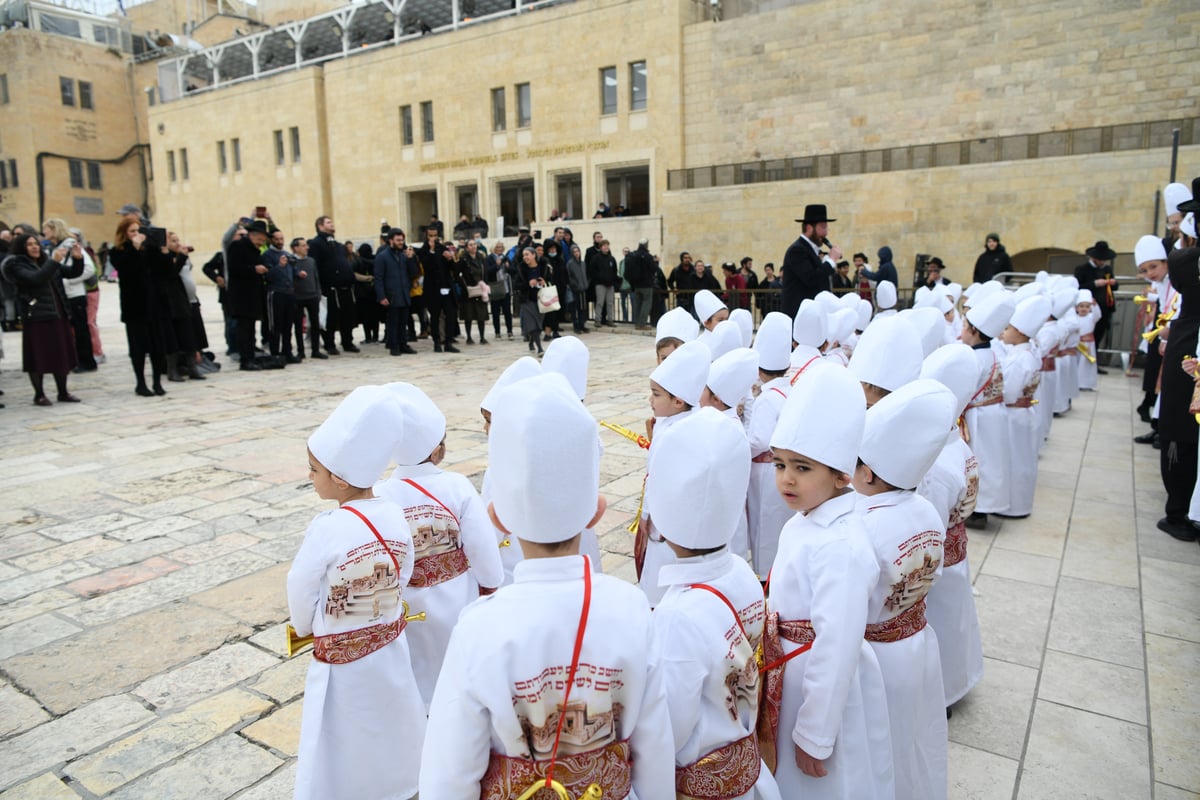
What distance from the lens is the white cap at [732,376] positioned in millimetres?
3703

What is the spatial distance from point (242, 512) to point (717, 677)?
15.0 ft

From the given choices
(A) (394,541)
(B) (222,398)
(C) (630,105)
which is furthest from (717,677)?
(C) (630,105)

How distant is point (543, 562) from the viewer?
1.49m

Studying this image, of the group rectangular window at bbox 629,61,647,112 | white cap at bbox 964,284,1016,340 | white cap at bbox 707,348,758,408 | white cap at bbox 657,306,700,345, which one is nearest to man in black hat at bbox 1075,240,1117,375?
white cap at bbox 964,284,1016,340

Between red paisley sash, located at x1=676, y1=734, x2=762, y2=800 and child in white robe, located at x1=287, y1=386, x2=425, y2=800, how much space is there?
3.42 ft

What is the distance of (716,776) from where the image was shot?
1.73 meters

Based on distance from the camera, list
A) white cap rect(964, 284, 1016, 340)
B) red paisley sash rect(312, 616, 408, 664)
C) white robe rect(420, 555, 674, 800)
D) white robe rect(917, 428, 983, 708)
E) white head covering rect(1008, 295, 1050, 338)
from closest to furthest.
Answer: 1. white robe rect(420, 555, 674, 800)
2. red paisley sash rect(312, 616, 408, 664)
3. white robe rect(917, 428, 983, 708)
4. white cap rect(964, 284, 1016, 340)
5. white head covering rect(1008, 295, 1050, 338)

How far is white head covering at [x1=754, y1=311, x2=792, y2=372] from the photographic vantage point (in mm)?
4477

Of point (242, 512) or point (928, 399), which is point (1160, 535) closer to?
point (928, 399)

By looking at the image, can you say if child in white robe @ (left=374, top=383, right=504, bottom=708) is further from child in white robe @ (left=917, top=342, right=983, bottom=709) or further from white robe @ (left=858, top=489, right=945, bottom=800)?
child in white robe @ (left=917, top=342, right=983, bottom=709)

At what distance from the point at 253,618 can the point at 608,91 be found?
2490 cm

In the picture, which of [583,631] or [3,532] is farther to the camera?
[3,532]

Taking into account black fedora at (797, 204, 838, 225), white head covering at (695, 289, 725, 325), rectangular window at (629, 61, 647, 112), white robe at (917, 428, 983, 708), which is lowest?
white robe at (917, 428, 983, 708)

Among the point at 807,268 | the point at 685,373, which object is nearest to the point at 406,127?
the point at 807,268
